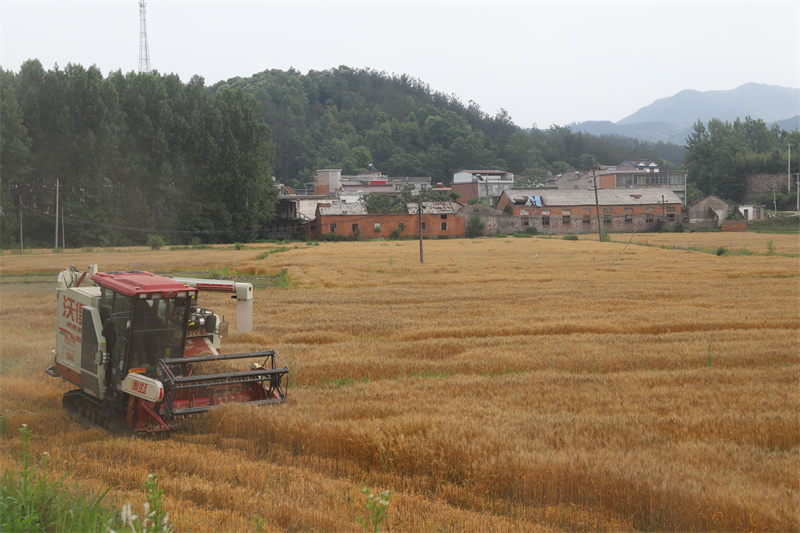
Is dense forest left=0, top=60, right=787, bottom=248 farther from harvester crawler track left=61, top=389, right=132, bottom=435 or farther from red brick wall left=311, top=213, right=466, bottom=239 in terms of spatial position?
harvester crawler track left=61, top=389, right=132, bottom=435

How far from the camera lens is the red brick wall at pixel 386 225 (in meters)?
86.2

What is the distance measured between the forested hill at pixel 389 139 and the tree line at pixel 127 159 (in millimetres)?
70113

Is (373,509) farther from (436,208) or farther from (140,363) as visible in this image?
(436,208)

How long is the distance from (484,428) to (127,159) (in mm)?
71464

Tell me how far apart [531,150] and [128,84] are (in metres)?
127

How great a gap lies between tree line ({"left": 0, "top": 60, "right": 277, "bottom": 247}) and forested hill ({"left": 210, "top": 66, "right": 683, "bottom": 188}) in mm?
70113

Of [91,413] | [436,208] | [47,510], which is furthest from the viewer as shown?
[436,208]

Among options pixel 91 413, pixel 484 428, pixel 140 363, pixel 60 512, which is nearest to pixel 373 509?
pixel 60 512

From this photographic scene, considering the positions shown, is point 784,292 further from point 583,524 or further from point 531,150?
point 531,150

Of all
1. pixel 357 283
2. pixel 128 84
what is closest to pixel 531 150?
pixel 128 84

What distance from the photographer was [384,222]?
87.2 metres

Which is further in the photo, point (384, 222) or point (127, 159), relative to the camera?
point (384, 222)

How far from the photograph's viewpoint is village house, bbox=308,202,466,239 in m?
86.2

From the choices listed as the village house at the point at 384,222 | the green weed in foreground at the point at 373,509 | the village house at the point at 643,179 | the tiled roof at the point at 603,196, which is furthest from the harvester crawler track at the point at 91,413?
the village house at the point at 643,179
